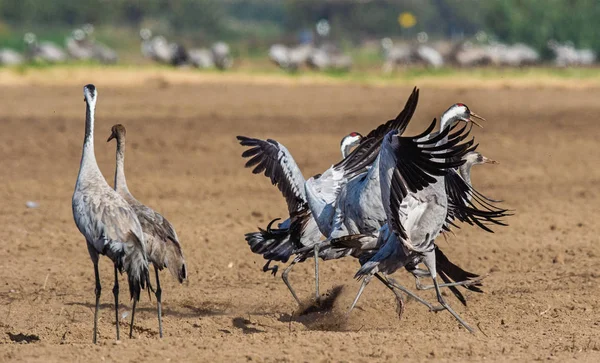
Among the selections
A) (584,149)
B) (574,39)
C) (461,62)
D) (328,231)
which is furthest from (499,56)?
(328,231)

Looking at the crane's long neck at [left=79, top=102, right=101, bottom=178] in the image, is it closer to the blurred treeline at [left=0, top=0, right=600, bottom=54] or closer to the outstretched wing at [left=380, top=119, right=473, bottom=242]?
the outstretched wing at [left=380, top=119, right=473, bottom=242]

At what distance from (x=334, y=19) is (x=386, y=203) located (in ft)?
311

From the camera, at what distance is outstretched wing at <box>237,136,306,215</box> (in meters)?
9.71

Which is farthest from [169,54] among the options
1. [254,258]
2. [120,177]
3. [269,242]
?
[120,177]

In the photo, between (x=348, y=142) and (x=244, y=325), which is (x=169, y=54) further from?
(x=244, y=325)

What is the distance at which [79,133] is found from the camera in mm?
20016

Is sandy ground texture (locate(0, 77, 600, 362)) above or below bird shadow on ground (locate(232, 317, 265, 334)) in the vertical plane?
above

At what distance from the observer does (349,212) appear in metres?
9.07

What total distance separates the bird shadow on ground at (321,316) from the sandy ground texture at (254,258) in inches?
0.9

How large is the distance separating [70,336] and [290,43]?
58971 mm

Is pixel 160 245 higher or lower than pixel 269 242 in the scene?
higher

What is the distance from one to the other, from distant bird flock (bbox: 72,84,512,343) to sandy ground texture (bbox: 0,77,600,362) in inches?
13.3

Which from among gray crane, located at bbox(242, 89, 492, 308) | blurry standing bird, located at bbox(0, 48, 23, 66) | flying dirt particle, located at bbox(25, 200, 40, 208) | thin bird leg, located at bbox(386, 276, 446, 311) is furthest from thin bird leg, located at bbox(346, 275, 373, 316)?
blurry standing bird, located at bbox(0, 48, 23, 66)

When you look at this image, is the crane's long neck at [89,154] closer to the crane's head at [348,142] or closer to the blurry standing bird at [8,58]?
the crane's head at [348,142]
